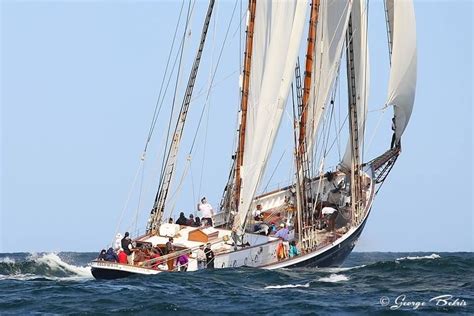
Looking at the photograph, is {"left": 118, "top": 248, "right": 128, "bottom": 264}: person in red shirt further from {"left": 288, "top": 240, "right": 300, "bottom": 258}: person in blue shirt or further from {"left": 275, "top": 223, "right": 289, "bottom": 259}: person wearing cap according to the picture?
{"left": 288, "top": 240, "right": 300, "bottom": 258}: person in blue shirt

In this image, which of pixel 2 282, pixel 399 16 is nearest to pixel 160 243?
pixel 2 282

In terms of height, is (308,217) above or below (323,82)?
below

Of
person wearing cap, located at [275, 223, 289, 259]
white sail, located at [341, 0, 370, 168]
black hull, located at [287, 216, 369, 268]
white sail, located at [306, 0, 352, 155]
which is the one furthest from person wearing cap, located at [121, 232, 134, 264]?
white sail, located at [341, 0, 370, 168]

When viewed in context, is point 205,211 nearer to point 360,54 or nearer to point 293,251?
point 293,251

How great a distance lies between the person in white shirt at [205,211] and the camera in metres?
50.3

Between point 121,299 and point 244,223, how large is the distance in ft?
39.6

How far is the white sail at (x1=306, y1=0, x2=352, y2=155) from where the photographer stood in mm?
54156

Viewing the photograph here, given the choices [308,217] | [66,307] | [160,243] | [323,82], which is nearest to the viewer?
[66,307]

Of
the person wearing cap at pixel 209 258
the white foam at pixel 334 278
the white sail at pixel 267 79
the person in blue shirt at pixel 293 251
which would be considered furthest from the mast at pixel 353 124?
the person wearing cap at pixel 209 258

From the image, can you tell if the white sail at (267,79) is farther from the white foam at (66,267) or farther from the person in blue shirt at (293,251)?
the white foam at (66,267)

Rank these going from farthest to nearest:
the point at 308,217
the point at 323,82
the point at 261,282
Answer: the point at 323,82, the point at 308,217, the point at 261,282

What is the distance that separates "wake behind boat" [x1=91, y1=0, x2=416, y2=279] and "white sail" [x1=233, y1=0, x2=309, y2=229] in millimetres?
40

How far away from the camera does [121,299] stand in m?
36.2

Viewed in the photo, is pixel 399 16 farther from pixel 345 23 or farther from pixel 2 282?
pixel 2 282
